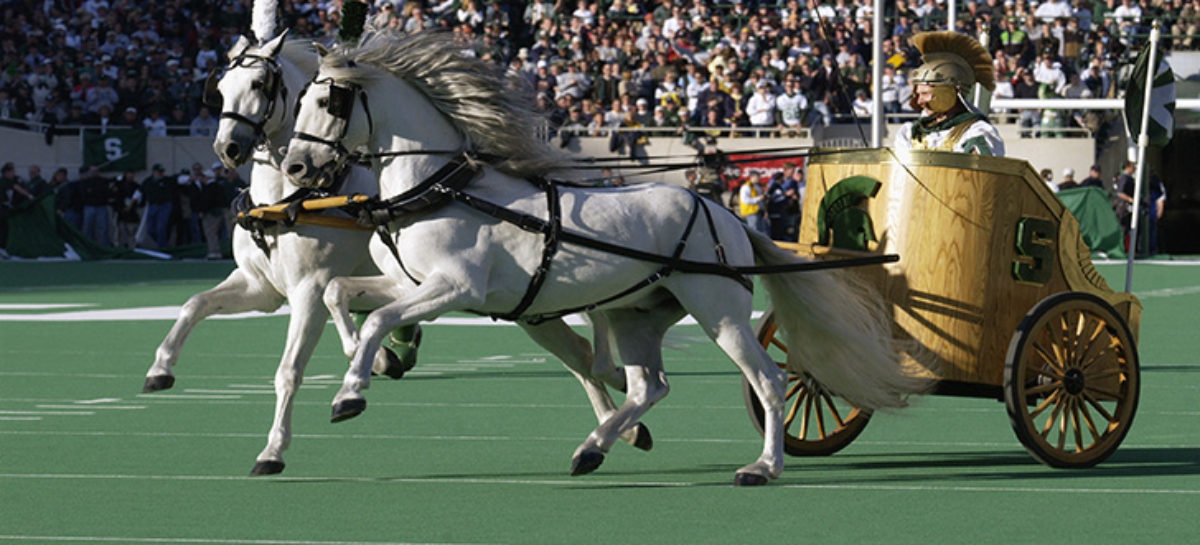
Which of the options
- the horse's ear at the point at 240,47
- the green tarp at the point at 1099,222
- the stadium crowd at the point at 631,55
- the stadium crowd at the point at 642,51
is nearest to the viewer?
the horse's ear at the point at 240,47

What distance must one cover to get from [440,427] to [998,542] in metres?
4.56

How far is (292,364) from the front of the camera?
9352 mm

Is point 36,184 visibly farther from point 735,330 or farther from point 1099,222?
point 735,330

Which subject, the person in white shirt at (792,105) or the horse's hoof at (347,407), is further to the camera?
the person in white shirt at (792,105)

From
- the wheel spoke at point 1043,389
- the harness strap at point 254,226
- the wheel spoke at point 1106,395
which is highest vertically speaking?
the harness strap at point 254,226

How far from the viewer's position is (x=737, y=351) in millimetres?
9156

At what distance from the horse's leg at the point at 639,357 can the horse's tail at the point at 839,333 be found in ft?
1.78

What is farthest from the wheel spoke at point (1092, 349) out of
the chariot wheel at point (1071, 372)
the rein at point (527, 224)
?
the rein at point (527, 224)

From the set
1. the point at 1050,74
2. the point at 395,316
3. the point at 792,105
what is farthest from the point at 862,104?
the point at 395,316

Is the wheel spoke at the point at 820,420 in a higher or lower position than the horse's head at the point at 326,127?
lower

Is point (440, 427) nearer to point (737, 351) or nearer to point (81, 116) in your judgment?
point (737, 351)

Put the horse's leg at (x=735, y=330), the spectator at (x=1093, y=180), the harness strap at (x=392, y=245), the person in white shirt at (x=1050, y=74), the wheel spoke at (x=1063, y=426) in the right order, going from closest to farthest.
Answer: the harness strap at (x=392, y=245)
the horse's leg at (x=735, y=330)
the wheel spoke at (x=1063, y=426)
the spectator at (x=1093, y=180)
the person in white shirt at (x=1050, y=74)

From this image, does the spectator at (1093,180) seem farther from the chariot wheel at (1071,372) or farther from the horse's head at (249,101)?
the horse's head at (249,101)

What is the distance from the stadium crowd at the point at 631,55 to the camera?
35000 mm
